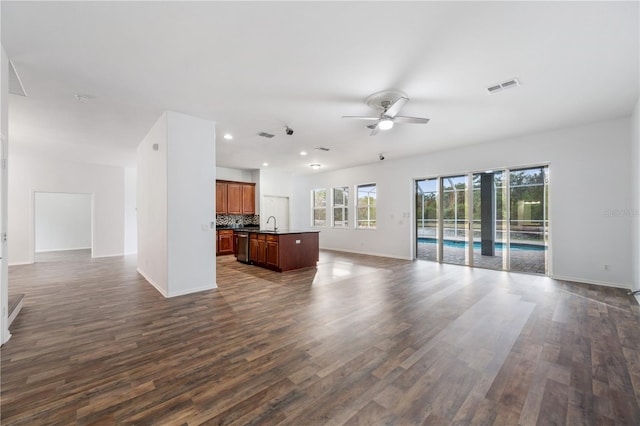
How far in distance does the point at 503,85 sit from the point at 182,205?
15.7ft

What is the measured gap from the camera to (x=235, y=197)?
9047 millimetres

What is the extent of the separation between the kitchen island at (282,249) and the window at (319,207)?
3592 mm

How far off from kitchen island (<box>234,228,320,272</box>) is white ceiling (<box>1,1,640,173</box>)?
2.48 metres

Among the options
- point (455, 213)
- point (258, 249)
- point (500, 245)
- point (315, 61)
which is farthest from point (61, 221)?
point (500, 245)

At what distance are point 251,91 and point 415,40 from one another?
2.04 metres

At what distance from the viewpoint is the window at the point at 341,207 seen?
926 cm

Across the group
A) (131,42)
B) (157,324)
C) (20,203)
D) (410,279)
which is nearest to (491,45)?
(131,42)

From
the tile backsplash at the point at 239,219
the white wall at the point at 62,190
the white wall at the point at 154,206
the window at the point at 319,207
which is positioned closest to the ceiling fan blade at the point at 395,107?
the white wall at the point at 154,206

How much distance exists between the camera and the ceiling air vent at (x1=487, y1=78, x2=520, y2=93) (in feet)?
10.4

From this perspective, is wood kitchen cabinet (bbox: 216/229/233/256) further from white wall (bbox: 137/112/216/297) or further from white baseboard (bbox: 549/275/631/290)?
white baseboard (bbox: 549/275/631/290)

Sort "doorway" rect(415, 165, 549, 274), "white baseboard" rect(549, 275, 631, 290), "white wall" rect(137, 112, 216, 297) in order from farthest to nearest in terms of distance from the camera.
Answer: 1. "doorway" rect(415, 165, 549, 274)
2. "white baseboard" rect(549, 275, 631, 290)
3. "white wall" rect(137, 112, 216, 297)

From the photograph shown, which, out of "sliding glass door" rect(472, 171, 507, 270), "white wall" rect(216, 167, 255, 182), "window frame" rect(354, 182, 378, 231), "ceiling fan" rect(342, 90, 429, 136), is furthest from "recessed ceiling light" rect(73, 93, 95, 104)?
"sliding glass door" rect(472, 171, 507, 270)

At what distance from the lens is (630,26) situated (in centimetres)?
227

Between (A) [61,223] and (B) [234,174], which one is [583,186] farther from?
(A) [61,223]
